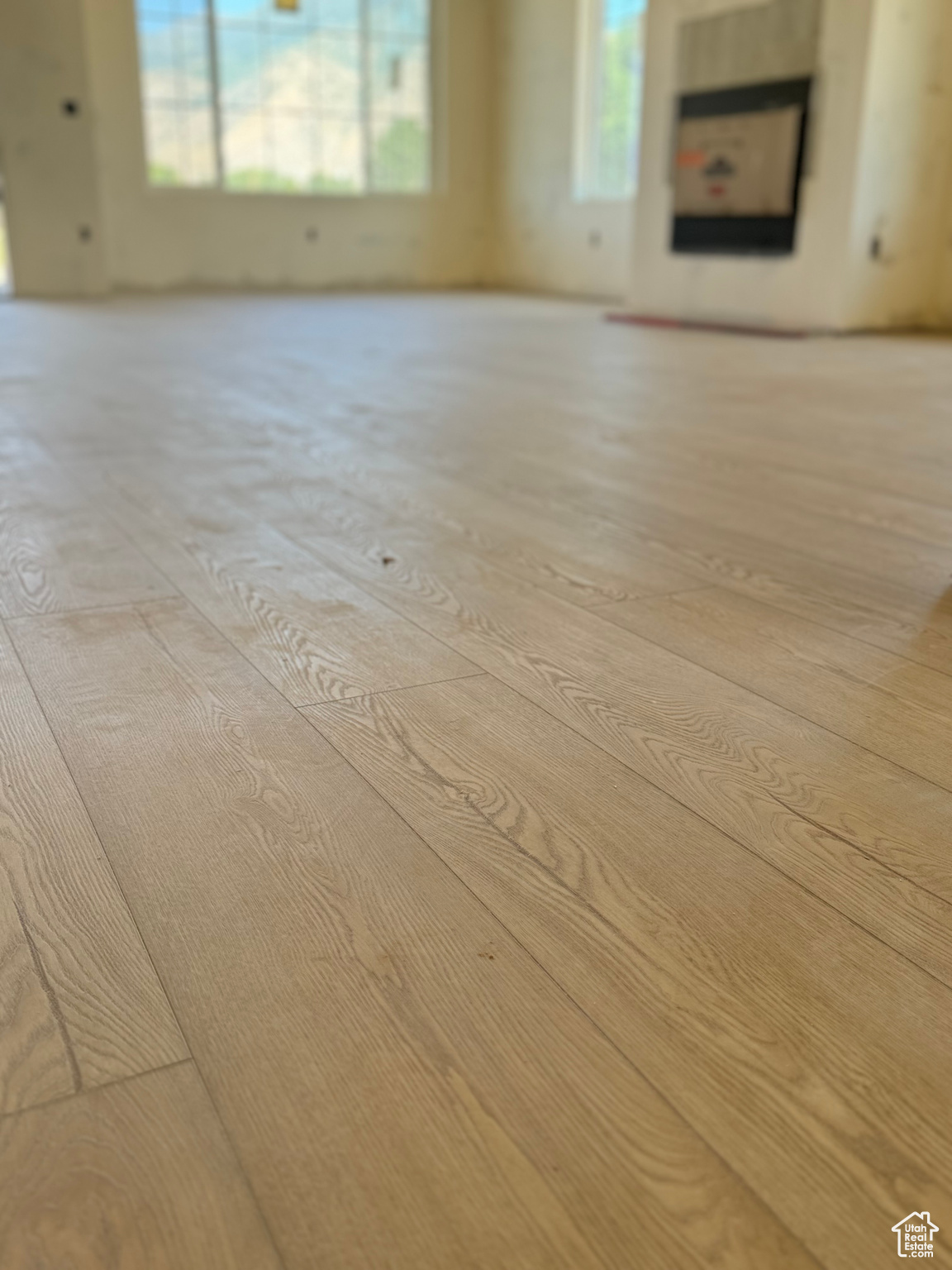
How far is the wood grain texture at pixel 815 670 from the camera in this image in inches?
48.1

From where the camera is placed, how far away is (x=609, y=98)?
373 inches

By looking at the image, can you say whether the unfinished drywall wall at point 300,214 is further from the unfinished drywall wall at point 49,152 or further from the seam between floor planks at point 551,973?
the seam between floor planks at point 551,973

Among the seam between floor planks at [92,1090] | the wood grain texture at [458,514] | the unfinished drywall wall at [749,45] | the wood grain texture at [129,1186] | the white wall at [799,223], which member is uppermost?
the unfinished drywall wall at [749,45]

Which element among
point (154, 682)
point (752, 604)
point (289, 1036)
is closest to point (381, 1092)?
point (289, 1036)

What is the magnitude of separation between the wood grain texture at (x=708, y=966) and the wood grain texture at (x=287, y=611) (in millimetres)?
A: 169

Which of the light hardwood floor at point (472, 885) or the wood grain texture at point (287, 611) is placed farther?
the wood grain texture at point (287, 611)

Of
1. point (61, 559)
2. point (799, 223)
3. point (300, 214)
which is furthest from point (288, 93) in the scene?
point (61, 559)

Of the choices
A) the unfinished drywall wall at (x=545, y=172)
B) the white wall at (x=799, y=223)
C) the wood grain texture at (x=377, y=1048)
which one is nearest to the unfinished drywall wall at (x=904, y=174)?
the white wall at (x=799, y=223)

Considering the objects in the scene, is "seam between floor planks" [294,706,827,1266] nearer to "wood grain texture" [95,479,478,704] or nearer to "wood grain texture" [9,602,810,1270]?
"wood grain texture" [9,602,810,1270]

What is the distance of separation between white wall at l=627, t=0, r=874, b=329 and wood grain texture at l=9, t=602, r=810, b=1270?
6131 millimetres

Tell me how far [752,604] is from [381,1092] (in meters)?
1.14

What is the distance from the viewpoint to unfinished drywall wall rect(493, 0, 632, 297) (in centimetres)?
963

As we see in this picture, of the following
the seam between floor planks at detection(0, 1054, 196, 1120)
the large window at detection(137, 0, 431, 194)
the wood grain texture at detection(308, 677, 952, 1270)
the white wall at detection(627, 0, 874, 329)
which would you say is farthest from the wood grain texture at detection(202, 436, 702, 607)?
the large window at detection(137, 0, 431, 194)

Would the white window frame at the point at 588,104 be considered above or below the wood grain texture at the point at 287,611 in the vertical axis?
above
